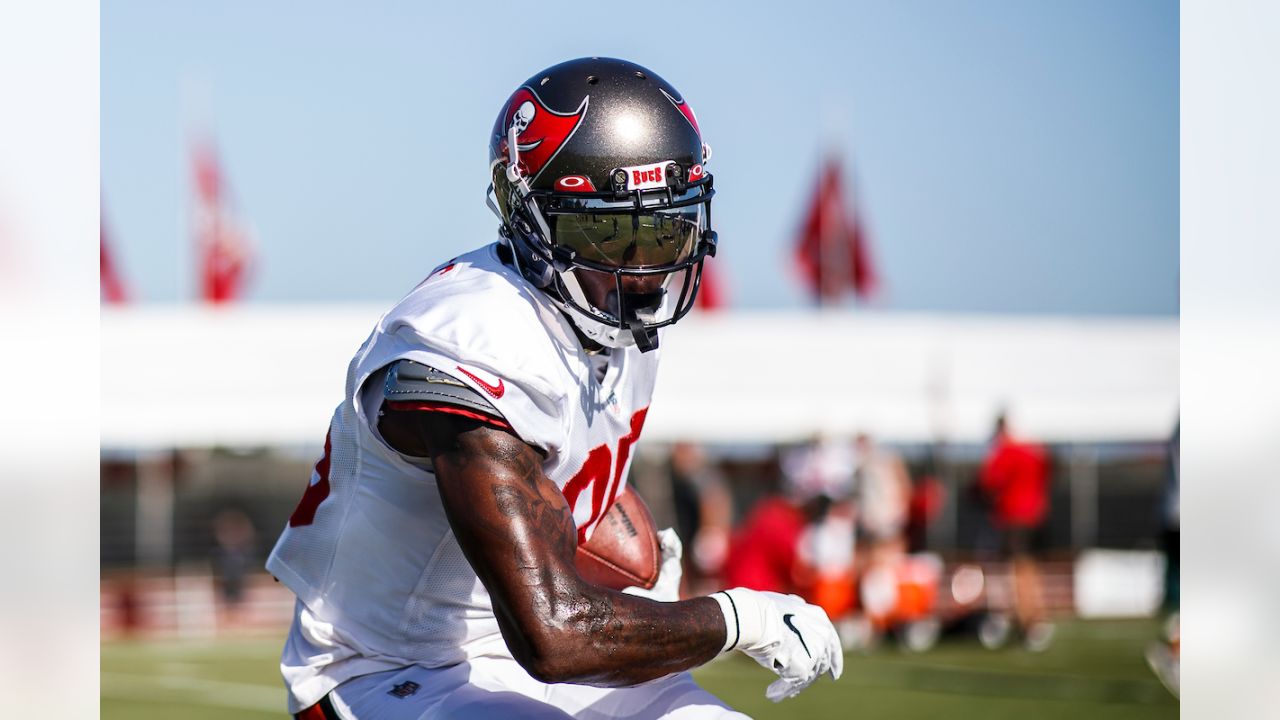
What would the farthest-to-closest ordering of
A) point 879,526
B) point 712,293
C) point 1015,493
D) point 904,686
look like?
1. point 712,293
2. point 879,526
3. point 1015,493
4. point 904,686

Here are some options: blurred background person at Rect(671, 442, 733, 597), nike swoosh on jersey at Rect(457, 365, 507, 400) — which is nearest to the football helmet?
nike swoosh on jersey at Rect(457, 365, 507, 400)

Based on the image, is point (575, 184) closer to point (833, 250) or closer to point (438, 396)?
point (438, 396)

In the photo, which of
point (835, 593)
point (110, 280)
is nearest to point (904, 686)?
point (835, 593)

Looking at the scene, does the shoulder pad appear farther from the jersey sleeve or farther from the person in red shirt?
the person in red shirt

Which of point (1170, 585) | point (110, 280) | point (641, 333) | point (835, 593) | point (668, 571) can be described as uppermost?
point (110, 280)

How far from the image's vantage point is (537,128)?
266 cm

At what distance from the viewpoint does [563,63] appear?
8.98 ft

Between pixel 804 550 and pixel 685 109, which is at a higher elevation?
pixel 685 109

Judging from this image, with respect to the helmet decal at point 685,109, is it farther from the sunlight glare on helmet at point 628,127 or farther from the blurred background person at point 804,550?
the blurred background person at point 804,550

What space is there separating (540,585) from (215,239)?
1672 cm

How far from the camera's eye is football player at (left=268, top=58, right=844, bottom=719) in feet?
7.53

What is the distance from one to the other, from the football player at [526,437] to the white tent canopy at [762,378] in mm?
12115

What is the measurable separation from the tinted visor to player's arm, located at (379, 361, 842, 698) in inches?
17.7
